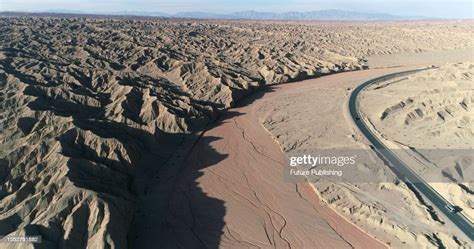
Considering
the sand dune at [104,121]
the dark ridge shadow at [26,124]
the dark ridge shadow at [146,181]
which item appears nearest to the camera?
the sand dune at [104,121]

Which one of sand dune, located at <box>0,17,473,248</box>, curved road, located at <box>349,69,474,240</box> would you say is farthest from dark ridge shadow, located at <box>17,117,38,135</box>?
curved road, located at <box>349,69,474,240</box>

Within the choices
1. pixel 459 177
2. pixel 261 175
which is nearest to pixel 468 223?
pixel 459 177

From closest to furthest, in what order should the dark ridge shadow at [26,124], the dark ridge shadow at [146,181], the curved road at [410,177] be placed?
the dark ridge shadow at [146,181] → the curved road at [410,177] → the dark ridge shadow at [26,124]

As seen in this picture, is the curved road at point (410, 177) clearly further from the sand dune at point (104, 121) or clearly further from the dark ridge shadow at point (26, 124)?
the dark ridge shadow at point (26, 124)

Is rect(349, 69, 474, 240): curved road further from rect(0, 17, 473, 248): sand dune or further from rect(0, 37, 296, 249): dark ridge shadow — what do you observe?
rect(0, 17, 473, 248): sand dune

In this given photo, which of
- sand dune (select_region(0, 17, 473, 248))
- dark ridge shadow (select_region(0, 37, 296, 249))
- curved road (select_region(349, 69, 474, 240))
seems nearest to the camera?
sand dune (select_region(0, 17, 473, 248))

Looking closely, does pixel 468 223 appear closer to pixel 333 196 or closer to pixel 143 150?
pixel 333 196

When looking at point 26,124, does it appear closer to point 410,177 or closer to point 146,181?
Answer: point 146,181

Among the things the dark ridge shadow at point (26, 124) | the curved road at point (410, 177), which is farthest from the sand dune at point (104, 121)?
the curved road at point (410, 177)

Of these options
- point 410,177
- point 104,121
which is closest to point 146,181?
point 104,121
